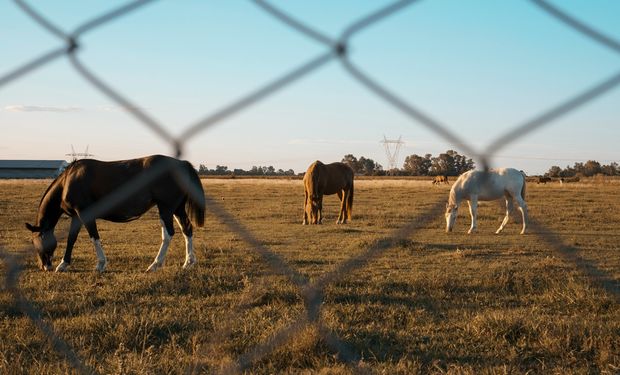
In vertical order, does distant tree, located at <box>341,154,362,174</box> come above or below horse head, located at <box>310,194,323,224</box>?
above

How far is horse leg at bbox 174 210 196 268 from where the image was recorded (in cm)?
749

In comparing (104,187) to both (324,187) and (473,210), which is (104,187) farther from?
(324,187)

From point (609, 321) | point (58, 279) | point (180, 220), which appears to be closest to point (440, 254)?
point (180, 220)

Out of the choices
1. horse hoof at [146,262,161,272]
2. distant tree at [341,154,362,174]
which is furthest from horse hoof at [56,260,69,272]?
distant tree at [341,154,362,174]

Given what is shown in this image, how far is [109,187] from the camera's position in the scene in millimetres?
7598

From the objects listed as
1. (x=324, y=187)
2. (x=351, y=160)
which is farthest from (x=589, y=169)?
(x=324, y=187)

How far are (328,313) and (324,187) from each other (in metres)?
11.7

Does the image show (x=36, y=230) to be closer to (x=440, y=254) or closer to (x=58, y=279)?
(x=58, y=279)

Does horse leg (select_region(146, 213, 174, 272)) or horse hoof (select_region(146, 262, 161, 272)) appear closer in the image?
horse hoof (select_region(146, 262, 161, 272))

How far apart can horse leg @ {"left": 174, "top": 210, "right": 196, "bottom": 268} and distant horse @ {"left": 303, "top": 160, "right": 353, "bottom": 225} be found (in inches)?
271

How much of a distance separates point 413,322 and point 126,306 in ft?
7.21

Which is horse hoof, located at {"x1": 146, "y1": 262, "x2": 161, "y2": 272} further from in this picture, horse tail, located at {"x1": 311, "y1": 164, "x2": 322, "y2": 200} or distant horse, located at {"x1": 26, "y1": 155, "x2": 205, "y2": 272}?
horse tail, located at {"x1": 311, "y1": 164, "x2": 322, "y2": 200}

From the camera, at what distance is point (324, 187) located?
16.2 meters

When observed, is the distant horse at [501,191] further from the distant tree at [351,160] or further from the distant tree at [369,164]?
the distant tree at [369,164]
